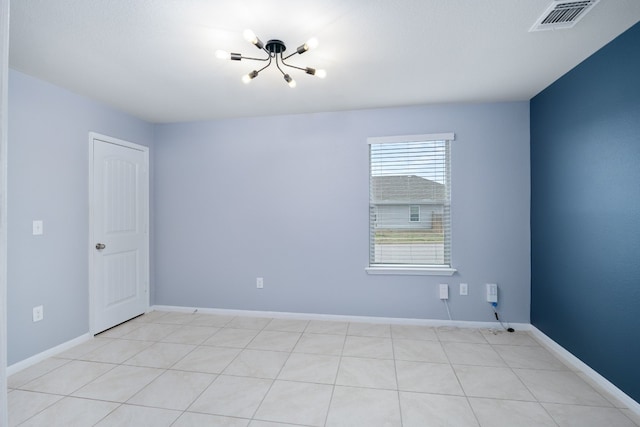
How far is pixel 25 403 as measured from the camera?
2.01 meters

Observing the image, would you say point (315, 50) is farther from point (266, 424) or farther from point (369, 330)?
point (369, 330)

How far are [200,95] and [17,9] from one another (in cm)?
139

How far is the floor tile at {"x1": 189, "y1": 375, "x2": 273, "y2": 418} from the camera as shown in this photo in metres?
1.94

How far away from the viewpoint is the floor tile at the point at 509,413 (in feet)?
5.92

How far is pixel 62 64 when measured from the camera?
7.70ft

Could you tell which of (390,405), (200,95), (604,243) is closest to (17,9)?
(200,95)

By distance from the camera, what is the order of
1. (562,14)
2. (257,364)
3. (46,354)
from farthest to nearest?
(46,354)
(257,364)
(562,14)

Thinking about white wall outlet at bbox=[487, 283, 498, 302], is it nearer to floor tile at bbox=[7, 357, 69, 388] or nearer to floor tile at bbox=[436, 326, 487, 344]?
floor tile at bbox=[436, 326, 487, 344]

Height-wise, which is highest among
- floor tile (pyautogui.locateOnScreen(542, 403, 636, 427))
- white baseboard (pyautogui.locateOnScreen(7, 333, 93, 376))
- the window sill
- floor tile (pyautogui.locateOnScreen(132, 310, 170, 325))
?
the window sill

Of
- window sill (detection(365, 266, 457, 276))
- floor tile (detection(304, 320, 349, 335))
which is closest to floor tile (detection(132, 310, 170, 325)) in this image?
floor tile (detection(304, 320, 349, 335))

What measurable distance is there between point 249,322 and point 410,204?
227cm

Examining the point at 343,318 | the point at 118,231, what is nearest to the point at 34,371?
the point at 118,231

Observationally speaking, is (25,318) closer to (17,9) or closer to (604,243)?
(17,9)

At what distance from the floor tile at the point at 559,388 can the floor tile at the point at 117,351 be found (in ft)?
10.7
